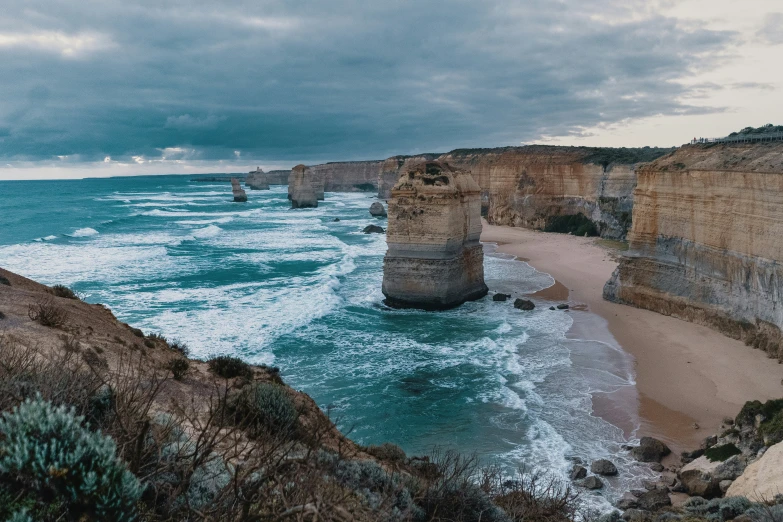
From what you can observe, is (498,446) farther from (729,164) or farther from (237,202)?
(237,202)

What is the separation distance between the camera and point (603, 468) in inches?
464

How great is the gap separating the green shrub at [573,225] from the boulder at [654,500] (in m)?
40.2

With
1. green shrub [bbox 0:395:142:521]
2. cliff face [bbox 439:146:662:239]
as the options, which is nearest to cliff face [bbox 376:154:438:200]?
cliff face [bbox 439:146:662:239]

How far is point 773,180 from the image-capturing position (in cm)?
1702

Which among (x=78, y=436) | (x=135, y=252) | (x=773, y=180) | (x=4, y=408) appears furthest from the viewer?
(x=135, y=252)

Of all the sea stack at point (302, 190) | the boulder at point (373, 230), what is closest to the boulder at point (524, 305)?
the boulder at point (373, 230)

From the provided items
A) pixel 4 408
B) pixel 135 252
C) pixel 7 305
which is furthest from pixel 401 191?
pixel 135 252

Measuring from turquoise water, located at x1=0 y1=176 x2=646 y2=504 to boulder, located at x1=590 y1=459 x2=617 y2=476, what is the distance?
21cm

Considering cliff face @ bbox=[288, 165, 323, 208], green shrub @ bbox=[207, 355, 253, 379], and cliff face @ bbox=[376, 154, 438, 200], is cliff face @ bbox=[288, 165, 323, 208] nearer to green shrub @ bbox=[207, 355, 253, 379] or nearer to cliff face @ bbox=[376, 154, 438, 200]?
cliff face @ bbox=[376, 154, 438, 200]

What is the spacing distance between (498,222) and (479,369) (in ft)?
137

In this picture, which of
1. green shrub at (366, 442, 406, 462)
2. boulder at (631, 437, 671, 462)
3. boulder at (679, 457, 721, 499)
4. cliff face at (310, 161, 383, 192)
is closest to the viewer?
green shrub at (366, 442, 406, 462)

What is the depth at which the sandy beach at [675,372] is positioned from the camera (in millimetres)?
14406

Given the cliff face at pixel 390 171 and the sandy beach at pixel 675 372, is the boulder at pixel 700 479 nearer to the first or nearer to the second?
the sandy beach at pixel 675 372

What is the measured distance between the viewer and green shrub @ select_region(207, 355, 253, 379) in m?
10.7
